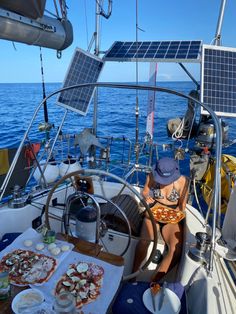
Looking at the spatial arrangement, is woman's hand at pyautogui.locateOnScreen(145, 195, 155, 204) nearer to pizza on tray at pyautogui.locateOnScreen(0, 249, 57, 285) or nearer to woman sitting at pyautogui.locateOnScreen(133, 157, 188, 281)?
woman sitting at pyautogui.locateOnScreen(133, 157, 188, 281)

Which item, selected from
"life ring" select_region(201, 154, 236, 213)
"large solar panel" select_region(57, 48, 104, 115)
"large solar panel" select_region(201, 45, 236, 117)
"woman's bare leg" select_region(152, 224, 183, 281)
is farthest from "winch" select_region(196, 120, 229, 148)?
"woman's bare leg" select_region(152, 224, 183, 281)

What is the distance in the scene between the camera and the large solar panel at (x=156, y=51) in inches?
149

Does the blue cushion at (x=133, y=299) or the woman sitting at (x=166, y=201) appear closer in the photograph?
the blue cushion at (x=133, y=299)

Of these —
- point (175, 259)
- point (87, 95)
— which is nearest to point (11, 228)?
point (175, 259)

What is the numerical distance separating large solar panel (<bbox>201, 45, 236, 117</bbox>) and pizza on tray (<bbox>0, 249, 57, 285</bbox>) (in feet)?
8.62

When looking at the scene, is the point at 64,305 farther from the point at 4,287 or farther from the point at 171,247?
the point at 171,247

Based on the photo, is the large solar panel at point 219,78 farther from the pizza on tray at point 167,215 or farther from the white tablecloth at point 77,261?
the white tablecloth at point 77,261

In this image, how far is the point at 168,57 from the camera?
3.82m

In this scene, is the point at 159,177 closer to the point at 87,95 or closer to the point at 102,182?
the point at 102,182

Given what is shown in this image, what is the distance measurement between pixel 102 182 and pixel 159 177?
0.80 metres

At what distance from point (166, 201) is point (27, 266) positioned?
1713mm

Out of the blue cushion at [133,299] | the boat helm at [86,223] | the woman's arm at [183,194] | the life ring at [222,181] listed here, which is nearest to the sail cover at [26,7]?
the boat helm at [86,223]

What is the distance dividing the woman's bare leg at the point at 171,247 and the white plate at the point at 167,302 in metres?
0.77

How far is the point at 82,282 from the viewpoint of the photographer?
1403mm
